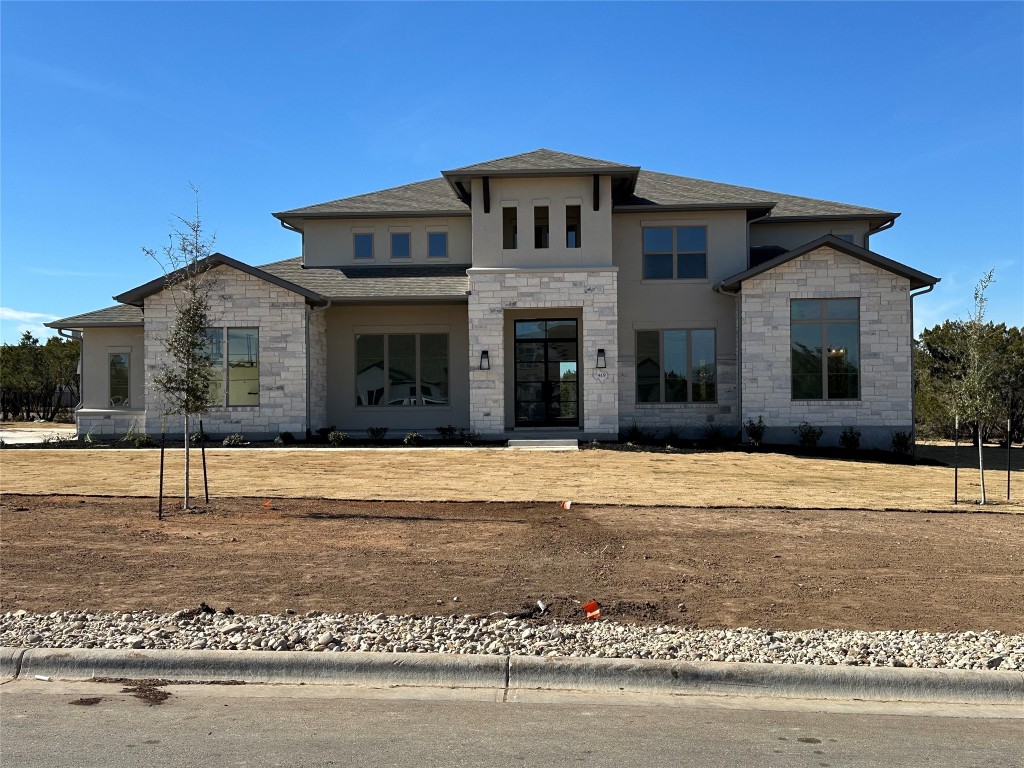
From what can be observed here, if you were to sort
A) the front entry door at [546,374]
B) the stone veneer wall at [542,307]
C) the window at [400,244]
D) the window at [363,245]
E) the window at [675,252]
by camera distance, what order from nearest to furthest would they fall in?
1. the stone veneer wall at [542,307]
2. the window at [675,252]
3. the front entry door at [546,374]
4. the window at [400,244]
5. the window at [363,245]

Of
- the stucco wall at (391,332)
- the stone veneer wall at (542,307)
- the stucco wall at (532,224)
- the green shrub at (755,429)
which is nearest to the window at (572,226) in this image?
the stucco wall at (532,224)

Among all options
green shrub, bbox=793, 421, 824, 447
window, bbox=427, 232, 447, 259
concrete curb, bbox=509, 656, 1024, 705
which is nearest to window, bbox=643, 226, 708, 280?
green shrub, bbox=793, 421, 824, 447

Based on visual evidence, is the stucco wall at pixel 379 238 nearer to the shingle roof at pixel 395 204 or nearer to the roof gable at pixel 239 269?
the shingle roof at pixel 395 204

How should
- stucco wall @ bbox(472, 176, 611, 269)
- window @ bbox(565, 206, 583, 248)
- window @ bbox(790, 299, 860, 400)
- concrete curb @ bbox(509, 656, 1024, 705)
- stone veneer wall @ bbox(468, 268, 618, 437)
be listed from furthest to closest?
window @ bbox(565, 206, 583, 248) → stucco wall @ bbox(472, 176, 611, 269) → stone veneer wall @ bbox(468, 268, 618, 437) → window @ bbox(790, 299, 860, 400) → concrete curb @ bbox(509, 656, 1024, 705)

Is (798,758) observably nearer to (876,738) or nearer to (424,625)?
(876,738)

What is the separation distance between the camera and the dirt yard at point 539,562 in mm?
7180

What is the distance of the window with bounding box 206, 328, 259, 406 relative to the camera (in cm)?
2294

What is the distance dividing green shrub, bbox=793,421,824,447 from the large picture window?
568 inches

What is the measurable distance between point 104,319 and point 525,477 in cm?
1567

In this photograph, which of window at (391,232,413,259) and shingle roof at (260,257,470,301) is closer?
shingle roof at (260,257,470,301)

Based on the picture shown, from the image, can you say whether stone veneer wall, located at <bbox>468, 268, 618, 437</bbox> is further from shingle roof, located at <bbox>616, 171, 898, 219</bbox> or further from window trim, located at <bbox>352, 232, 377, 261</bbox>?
window trim, located at <bbox>352, 232, 377, 261</bbox>

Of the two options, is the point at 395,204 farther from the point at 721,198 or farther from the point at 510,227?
the point at 721,198

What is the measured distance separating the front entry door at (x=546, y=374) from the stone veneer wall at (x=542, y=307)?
196 centimetres

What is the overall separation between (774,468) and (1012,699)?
13.0 meters
